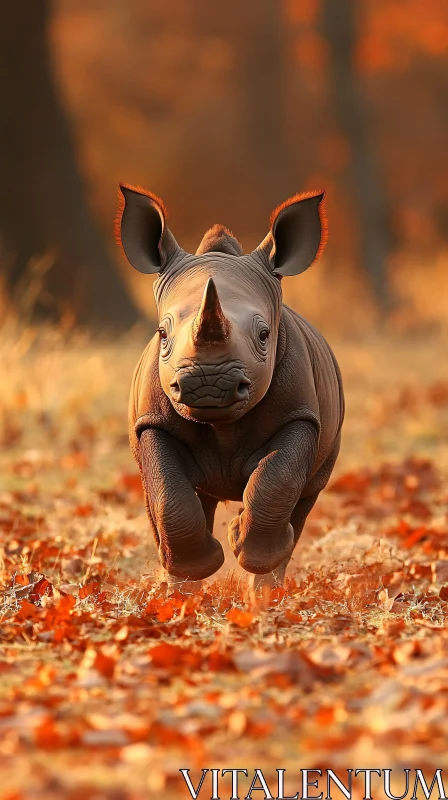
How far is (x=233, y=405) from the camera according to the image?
4.45 metres

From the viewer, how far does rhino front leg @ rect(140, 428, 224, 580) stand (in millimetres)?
4852

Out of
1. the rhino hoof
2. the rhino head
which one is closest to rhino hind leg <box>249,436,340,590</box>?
the rhino hoof

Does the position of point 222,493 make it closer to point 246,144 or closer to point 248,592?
point 248,592

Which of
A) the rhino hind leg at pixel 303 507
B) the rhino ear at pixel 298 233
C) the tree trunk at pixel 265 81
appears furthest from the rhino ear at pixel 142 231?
the tree trunk at pixel 265 81

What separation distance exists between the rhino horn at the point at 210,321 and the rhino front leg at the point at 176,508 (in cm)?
74

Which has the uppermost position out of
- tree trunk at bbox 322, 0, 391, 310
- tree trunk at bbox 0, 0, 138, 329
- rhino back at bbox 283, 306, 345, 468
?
tree trunk at bbox 322, 0, 391, 310

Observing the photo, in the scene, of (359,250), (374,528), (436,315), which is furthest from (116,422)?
(359,250)

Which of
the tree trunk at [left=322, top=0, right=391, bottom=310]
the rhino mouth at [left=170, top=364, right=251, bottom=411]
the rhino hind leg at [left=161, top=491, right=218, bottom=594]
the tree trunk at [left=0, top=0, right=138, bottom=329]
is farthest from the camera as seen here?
Answer: the tree trunk at [left=322, top=0, right=391, bottom=310]

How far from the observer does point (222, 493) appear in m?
5.19

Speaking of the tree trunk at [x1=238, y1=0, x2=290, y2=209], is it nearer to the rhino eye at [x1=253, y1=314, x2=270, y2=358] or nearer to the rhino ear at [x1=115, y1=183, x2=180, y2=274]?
the rhino ear at [x1=115, y1=183, x2=180, y2=274]

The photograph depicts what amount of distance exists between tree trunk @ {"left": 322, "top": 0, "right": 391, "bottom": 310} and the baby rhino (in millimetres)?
14802

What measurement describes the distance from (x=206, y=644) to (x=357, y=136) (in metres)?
17.4

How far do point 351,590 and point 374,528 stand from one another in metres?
2.22

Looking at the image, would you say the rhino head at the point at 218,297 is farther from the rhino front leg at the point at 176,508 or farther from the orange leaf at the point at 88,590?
the orange leaf at the point at 88,590
